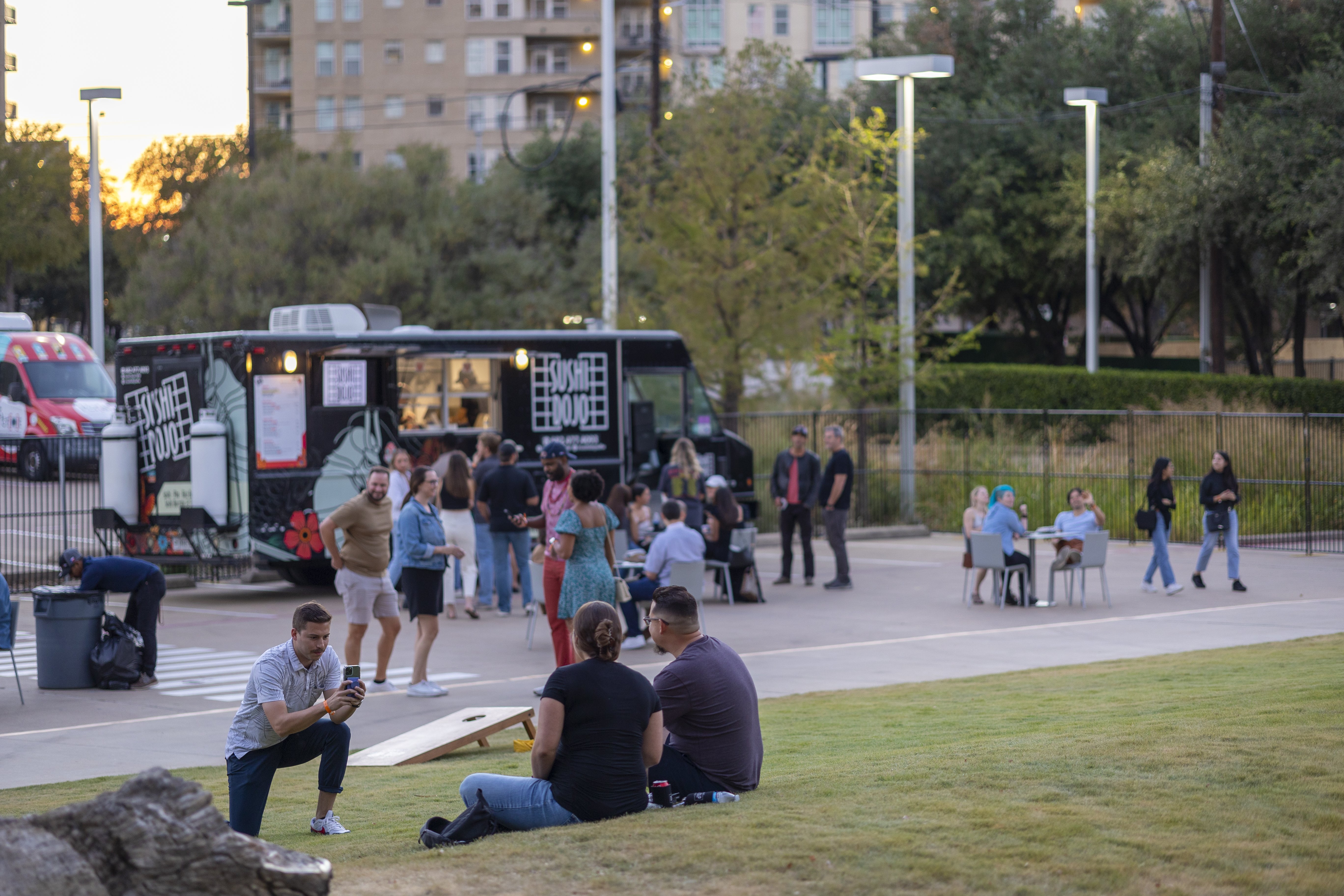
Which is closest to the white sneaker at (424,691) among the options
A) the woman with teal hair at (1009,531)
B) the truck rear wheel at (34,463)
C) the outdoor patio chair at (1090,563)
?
the woman with teal hair at (1009,531)

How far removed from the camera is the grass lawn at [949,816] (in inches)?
218

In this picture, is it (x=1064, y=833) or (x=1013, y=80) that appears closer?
(x=1064, y=833)

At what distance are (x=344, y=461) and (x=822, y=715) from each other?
9.11 m

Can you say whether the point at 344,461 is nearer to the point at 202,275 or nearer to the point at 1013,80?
the point at 202,275

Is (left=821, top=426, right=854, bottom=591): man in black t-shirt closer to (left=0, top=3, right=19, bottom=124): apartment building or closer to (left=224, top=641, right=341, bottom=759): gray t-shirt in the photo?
(left=224, top=641, right=341, bottom=759): gray t-shirt

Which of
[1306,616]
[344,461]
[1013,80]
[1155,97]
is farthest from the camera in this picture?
[1013,80]

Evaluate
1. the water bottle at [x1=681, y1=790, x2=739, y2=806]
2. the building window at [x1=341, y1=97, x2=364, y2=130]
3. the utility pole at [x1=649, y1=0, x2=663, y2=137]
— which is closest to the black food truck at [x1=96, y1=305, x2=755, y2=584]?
the utility pole at [x1=649, y1=0, x2=663, y2=137]

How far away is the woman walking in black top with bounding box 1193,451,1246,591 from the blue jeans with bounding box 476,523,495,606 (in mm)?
8239

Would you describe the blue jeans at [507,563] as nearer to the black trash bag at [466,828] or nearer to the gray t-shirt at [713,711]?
the gray t-shirt at [713,711]

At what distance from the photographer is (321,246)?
43906 millimetres

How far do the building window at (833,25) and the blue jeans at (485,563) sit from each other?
6966cm

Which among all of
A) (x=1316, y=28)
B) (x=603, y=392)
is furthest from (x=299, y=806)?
(x=1316, y=28)

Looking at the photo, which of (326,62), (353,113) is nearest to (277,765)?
(353,113)

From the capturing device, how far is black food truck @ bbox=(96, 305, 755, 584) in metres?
17.7
